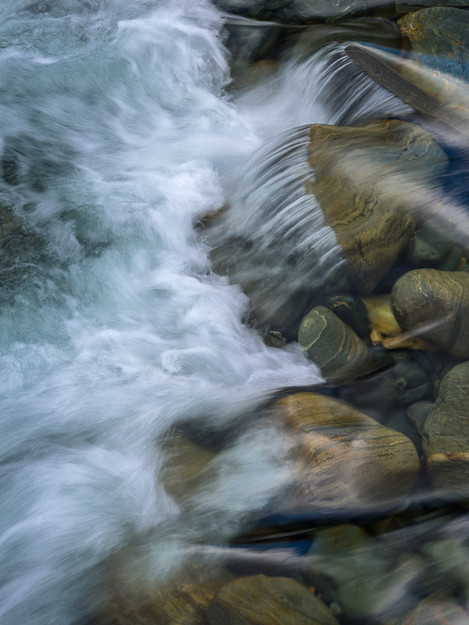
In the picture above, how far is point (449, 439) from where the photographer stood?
3.27 metres

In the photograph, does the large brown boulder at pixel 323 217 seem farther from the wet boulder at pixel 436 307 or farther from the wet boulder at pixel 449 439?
the wet boulder at pixel 449 439

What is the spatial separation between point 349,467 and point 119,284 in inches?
103

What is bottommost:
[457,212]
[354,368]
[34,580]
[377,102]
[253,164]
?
[34,580]

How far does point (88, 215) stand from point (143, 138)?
149cm

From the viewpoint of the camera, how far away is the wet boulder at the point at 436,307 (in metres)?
3.83

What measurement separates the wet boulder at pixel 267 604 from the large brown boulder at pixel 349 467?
0.46 metres

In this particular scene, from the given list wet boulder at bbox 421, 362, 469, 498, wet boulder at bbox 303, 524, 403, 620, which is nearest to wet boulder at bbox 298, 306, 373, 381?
wet boulder at bbox 421, 362, 469, 498

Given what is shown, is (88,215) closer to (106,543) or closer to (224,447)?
(224,447)

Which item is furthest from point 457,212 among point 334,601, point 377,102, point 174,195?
point 334,601

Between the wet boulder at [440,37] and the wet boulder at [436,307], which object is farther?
the wet boulder at [440,37]

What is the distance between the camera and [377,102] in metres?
5.37

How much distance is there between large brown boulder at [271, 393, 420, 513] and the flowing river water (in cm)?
23

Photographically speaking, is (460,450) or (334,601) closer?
(334,601)

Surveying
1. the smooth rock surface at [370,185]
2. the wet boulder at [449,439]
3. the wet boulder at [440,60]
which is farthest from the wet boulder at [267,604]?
the wet boulder at [440,60]
